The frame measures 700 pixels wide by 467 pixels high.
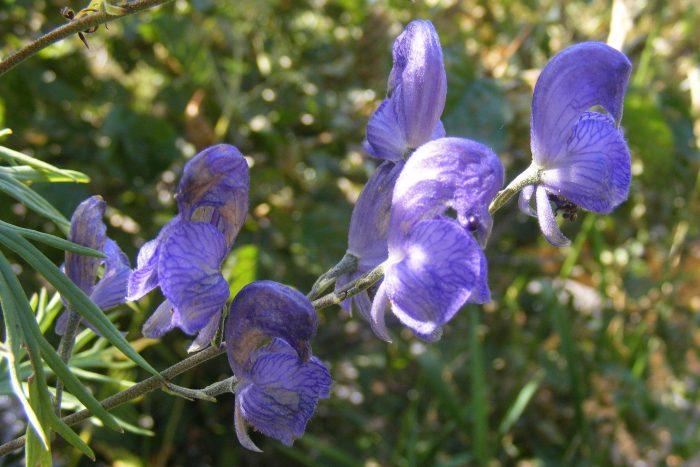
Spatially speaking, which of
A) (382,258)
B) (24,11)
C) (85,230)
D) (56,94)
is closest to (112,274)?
(85,230)

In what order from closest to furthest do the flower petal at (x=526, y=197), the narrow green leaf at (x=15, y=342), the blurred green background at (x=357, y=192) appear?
the narrow green leaf at (x=15, y=342)
the flower petal at (x=526, y=197)
the blurred green background at (x=357, y=192)

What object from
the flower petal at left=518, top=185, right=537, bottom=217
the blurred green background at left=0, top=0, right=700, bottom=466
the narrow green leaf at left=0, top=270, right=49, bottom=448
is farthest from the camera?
the blurred green background at left=0, top=0, right=700, bottom=466

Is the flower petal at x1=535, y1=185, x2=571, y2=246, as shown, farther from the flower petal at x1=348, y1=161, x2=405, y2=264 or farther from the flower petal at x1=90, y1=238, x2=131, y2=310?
the flower petal at x1=90, y1=238, x2=131, y2=310

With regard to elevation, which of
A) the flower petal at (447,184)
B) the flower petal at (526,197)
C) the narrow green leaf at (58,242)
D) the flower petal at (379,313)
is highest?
the narrow green leaf at (58,242)

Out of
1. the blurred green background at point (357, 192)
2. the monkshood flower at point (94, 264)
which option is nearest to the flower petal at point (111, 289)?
the monkshood flower at point (94, 264)

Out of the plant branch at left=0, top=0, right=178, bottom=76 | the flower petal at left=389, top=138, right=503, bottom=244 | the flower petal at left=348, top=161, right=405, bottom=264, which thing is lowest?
the flower petal at left=348, top=161, right=405, bottom=264

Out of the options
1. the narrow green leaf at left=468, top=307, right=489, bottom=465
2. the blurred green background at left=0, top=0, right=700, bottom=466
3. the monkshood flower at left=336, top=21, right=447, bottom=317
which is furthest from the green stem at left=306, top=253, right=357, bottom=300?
the narrow green leaf at left=468, top=307, right=489, bottom=465

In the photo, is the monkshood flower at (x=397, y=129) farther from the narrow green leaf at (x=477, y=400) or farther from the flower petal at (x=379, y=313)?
the narrow green leaf at (x=477, y=400)
